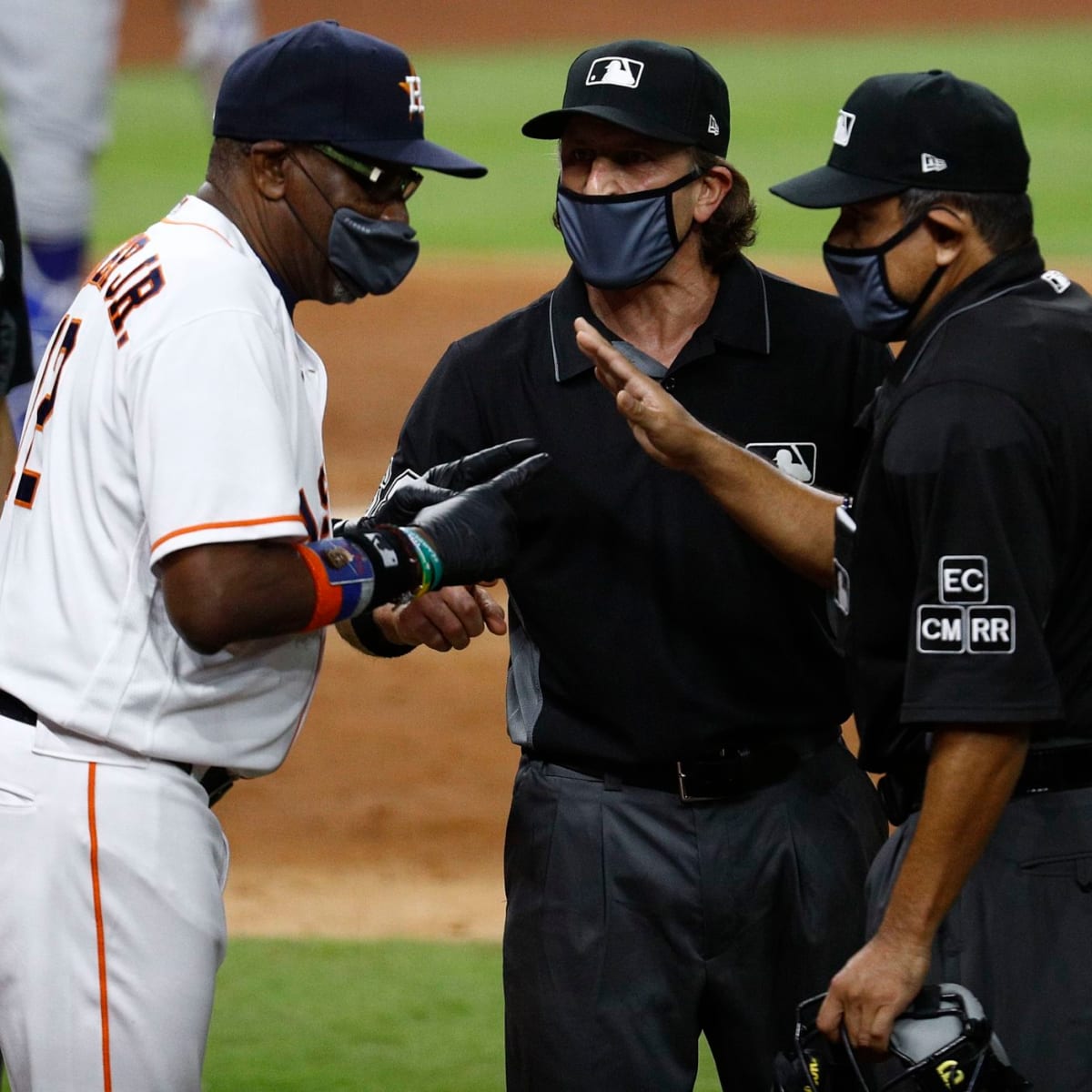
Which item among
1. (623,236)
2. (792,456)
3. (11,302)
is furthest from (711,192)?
(11,302)

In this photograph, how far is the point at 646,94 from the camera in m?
3.48

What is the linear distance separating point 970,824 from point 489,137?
61.3ft

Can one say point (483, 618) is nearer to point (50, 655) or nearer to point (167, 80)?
point (50, 655)

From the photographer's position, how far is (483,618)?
11.5 feet

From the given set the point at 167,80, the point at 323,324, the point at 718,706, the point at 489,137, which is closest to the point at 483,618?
the point at 718,706

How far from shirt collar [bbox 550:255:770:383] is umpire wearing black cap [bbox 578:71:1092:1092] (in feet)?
1.25

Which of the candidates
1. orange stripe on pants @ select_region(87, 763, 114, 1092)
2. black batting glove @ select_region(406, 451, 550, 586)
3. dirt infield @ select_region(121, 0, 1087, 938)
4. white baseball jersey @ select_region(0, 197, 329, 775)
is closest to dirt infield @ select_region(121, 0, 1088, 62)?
dirt infield @ select_region(121, 0, 1087, 938)

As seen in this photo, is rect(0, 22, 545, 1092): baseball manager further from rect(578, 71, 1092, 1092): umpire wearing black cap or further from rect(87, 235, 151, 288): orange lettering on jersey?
rect(578, 71, 1092, 1092): umpire wearing black cap

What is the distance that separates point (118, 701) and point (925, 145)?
4.91 feet

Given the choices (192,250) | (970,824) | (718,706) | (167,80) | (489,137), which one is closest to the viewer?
(970,824)

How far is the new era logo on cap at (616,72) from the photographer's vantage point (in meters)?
3.47

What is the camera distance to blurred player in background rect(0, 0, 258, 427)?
6.30m

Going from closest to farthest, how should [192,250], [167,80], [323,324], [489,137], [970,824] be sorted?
1. [970,824]
2. [192,250]
3. [323,324]
4. [489,137]
5. [167,80]

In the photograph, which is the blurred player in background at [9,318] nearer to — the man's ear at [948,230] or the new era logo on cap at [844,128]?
the new era logo on cap at [844,128]
